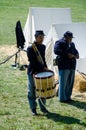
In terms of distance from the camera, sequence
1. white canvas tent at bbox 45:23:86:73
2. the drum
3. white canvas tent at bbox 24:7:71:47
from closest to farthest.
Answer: the drum
white canvas tent at bbox 45:23:86:73
white canvas tent at bbox 24:7:71:47

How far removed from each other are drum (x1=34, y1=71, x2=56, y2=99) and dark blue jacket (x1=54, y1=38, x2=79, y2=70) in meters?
1.56

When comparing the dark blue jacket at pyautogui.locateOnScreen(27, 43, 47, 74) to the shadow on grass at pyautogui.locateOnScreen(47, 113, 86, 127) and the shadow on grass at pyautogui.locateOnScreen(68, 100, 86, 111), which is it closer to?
the shadow on grass at pyautogui.locateOnScreen(47, 113, 86, 127)

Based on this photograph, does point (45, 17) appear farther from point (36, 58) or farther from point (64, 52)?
point (36, 58)

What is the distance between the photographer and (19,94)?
480 inches

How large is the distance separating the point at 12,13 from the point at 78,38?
2177 centimetres

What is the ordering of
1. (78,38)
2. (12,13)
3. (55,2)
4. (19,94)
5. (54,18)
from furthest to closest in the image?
(55,2) < (12,13) < (54,18) < (78,38) < (19,94)

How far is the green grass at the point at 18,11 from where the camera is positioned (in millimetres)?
25030

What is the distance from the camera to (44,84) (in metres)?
9.48

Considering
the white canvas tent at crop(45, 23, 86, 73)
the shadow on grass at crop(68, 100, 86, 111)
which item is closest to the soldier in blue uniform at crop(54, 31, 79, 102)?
the shadow on grass at crop(68, 100, 86, 111)

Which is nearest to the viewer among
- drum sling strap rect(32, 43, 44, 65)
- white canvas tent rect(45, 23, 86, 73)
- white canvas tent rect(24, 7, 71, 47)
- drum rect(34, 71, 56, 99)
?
drum rect(34, 71, 56, 99)

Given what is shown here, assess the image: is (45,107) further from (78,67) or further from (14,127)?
(78,67)

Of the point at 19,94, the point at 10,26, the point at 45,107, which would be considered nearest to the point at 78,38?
the point at 19,94

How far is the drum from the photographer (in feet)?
31.0

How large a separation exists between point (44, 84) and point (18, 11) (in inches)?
1115
